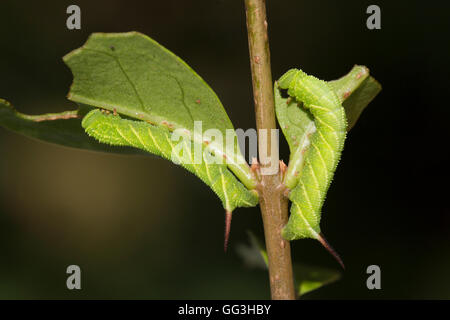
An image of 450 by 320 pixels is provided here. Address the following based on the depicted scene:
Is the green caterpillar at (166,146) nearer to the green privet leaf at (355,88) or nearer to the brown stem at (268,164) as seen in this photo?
the brown stem at (268,164)

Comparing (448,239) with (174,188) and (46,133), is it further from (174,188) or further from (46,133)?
(46,133)

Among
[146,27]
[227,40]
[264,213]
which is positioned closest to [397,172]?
[227,40]

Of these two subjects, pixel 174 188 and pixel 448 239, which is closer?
pixel 448 239

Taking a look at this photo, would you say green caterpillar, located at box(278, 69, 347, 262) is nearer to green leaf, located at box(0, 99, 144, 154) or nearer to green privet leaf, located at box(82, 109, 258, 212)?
green privet leaf, located at box(82, 109, 258, 212)

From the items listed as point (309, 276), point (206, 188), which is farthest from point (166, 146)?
point (206, 188)

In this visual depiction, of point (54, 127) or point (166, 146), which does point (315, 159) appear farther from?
point (54, 127)
